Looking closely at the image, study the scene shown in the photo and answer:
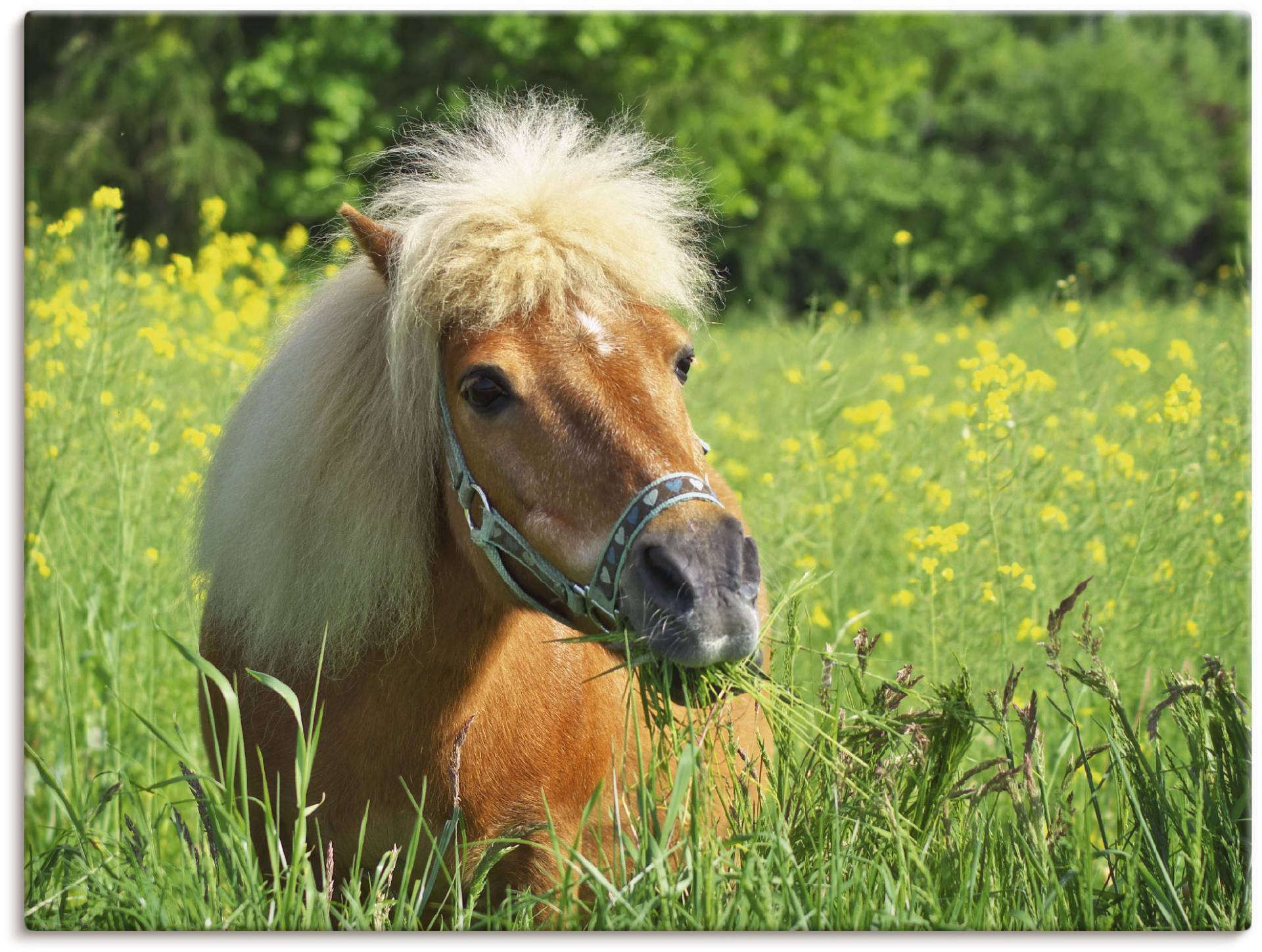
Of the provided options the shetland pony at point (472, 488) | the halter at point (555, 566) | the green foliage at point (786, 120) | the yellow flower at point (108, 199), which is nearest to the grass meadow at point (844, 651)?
the yellow flower at point (108, 199)

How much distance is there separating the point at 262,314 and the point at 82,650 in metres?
2.28

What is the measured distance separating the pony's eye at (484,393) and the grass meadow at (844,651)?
666 millimetres

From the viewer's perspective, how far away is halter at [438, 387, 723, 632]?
1817mm

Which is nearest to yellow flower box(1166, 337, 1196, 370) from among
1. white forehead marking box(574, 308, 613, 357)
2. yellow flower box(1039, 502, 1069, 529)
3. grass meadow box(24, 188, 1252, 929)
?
grass meadow box(24, 188, 1252, 929)

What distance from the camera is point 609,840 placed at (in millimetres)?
2342

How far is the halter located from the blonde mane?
14 cm

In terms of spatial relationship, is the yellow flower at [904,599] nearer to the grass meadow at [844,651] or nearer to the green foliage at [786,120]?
the grass meadow at [844,651]

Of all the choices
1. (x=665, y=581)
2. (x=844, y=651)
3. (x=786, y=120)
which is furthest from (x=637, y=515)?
(x=786, y=120)

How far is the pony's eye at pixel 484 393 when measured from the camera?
2018mm

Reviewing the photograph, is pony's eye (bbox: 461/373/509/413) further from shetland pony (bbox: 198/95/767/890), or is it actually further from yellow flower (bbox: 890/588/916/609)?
yellow flower (bbox: 890/588/916/609)

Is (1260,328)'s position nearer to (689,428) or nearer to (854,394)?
(854,394)

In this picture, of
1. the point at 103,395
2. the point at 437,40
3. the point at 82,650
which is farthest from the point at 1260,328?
the point at 437,40

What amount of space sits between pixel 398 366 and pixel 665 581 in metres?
0.71

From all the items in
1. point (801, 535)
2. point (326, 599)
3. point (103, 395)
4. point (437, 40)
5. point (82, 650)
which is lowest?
point (82, 650)
